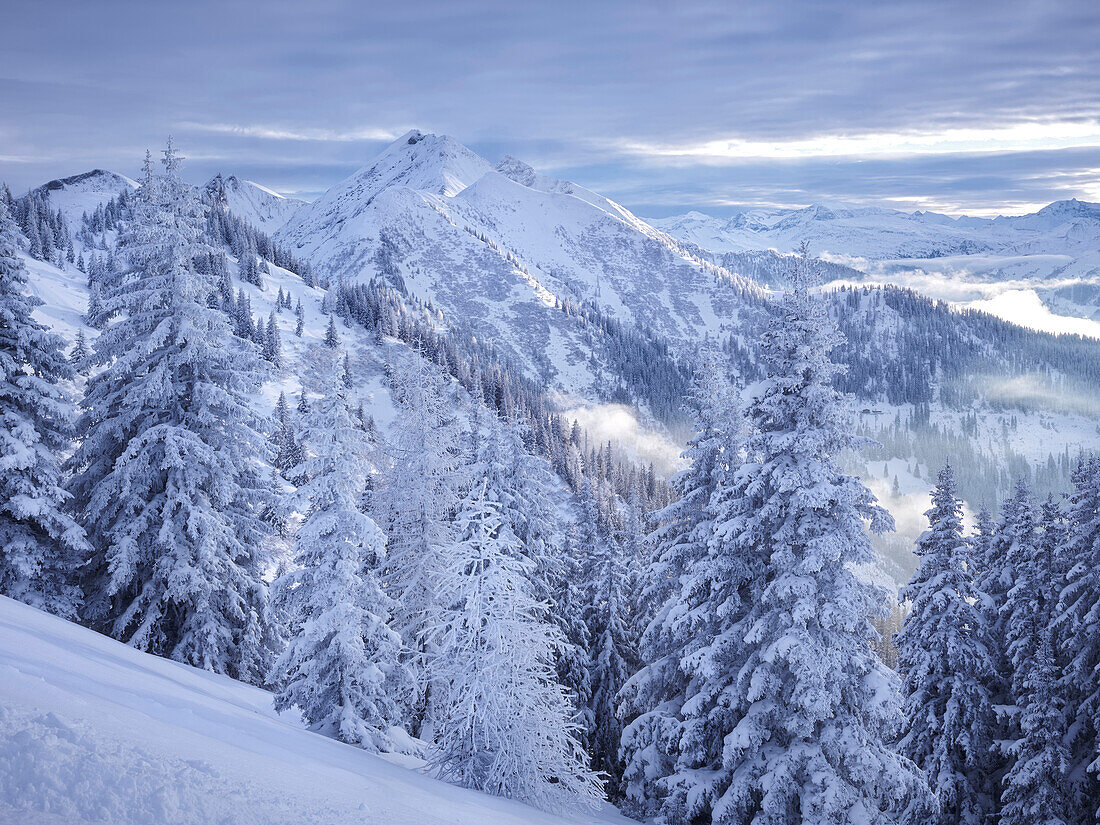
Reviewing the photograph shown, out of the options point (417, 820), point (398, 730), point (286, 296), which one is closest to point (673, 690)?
point (398, 730)

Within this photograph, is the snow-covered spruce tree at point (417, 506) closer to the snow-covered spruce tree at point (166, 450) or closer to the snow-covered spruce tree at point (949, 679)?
the snow-covered spruce tree at point (166, 450)

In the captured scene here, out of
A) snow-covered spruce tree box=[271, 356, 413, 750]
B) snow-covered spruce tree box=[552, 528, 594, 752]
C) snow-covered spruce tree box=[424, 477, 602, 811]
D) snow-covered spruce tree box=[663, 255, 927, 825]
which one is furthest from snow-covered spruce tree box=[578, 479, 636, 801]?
snow-covered spruce tree box=[424, 477, 602, 811]

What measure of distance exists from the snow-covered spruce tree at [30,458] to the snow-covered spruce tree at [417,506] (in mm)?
10458

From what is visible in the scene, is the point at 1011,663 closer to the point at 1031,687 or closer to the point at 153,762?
the point at 1031,687

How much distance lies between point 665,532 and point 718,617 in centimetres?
587

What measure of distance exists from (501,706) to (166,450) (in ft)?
37.4

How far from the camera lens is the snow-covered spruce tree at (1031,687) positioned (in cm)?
2069

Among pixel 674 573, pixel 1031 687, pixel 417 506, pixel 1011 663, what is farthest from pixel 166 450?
pixel 1011 663

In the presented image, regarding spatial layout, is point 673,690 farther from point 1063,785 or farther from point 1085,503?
point 1085,503

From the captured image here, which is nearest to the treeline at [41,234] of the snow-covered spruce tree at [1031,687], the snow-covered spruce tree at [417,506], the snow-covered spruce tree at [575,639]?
the snow-covered spruce tree at [417,506]

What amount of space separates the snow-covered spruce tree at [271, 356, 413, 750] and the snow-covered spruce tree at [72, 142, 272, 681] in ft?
7.09

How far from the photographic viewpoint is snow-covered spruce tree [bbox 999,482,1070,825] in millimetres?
20688

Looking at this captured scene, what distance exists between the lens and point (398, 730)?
18531mm

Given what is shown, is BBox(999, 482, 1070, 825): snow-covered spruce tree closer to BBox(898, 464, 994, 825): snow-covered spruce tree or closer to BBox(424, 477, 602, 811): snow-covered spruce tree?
BBox(898, 464, 994, 825): snow-covered spruce tree
